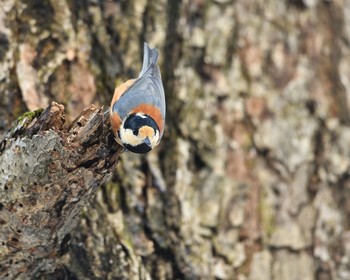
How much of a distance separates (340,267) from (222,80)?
39.3 inches

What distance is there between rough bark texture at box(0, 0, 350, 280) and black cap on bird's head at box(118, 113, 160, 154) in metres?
0.30

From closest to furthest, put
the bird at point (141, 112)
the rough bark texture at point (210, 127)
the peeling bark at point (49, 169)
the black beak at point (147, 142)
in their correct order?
the peeling bark at point (49, 169) → the bird at point (141, 112) → the black beak at point (147, 142) → the rough bark texture at point (210, 127)

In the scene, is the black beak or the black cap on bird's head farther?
the black beak

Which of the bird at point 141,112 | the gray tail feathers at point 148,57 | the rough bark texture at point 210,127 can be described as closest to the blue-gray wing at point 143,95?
the bird at point 141,112

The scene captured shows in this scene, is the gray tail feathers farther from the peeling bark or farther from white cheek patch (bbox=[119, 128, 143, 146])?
the peeling bark

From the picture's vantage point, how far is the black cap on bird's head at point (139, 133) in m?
2.16

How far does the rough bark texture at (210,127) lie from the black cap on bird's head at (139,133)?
30cm

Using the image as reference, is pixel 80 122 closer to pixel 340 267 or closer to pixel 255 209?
pixel 255 209

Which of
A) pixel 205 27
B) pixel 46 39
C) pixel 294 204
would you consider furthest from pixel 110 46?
pixel 294 204

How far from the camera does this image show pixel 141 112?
7.98 feet

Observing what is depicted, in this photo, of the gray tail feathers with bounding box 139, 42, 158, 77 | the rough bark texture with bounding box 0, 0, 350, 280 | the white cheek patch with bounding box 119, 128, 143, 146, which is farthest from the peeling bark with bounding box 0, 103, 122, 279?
the gray tail feathers with bounding box 139, 42, 158, 77

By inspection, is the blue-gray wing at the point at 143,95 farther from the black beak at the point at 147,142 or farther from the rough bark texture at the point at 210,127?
the rough bark texture at the point at 210,127

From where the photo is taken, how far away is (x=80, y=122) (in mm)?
2107

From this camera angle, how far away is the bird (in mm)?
2244
